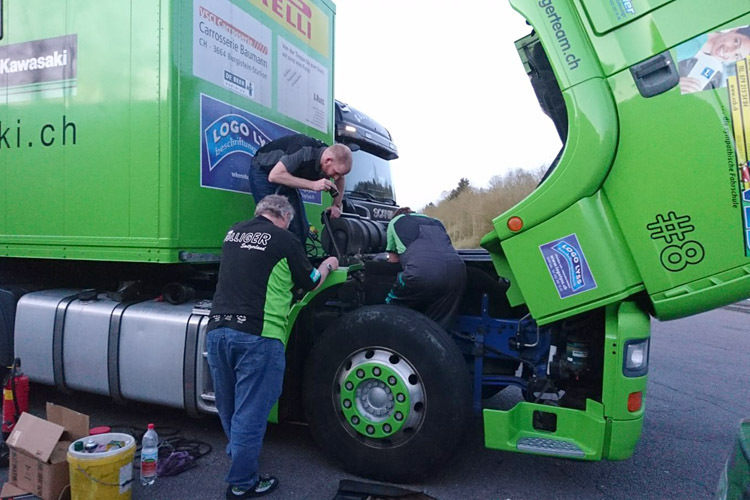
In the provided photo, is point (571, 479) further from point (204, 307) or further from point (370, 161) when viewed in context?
point (370, 161)

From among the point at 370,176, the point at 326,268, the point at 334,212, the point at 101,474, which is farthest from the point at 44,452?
the point at 370,176

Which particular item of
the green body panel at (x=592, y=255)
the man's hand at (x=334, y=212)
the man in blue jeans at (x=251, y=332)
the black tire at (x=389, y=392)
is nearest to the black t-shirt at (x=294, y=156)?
the man's hand at (x=334, y=212)

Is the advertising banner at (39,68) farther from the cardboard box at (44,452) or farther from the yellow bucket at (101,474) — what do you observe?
the yellow bucket at (101,474)

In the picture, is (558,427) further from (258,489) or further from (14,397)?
(14,397)

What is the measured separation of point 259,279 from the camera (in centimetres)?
340

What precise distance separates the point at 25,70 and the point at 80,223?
1.38 metres

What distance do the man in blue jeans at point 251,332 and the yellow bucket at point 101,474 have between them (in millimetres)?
577

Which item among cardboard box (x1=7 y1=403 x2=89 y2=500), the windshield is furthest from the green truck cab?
the windshield

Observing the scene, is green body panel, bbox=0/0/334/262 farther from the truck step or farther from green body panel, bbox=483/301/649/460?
green body panel, bbox=483/301/649/460

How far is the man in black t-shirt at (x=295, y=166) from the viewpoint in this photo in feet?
14.1

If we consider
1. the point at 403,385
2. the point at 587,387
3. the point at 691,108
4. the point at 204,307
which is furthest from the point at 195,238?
the point at 691,108

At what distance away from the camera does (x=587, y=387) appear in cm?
340

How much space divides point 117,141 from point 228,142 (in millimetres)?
805

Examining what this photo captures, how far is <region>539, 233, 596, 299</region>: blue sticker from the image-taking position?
119 inches
